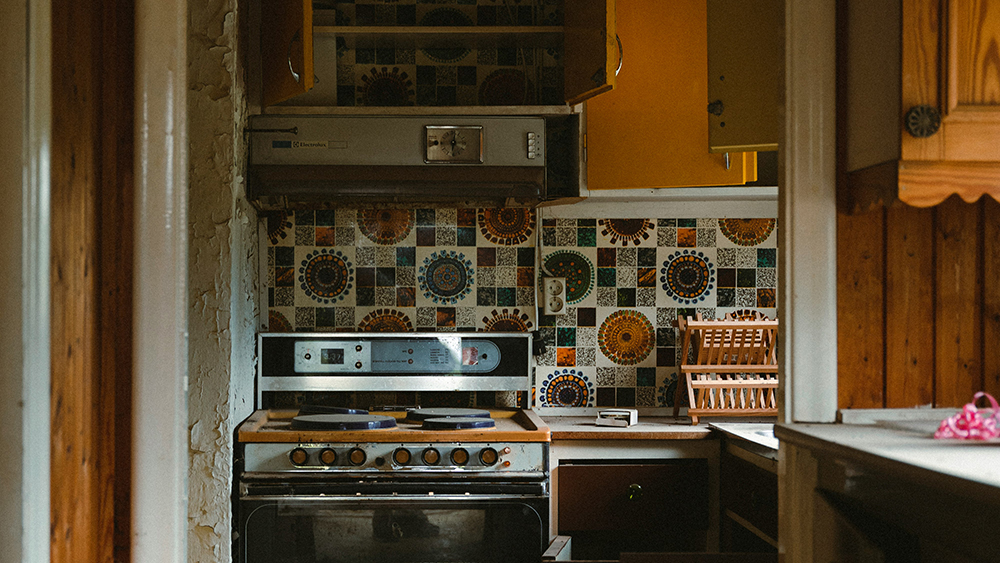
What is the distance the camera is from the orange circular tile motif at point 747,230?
2.78 metres

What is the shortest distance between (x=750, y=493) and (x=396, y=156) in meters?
1.58

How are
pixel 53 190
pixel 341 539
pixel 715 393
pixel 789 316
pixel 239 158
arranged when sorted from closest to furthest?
pixel 53 190
pixel 789 316
pixel 341 539
pixel 239 158
pixel 715 393

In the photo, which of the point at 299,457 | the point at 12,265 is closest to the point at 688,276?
the point at 299,457

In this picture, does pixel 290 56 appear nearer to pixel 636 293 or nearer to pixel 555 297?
pixel 555 297

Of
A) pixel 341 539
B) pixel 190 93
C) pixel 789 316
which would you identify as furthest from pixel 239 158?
pixel 789 316

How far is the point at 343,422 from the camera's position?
2.24m

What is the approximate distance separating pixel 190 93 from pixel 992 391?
7.42 feet

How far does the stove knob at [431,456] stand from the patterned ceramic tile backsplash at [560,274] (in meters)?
0.59

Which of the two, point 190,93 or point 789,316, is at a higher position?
point 190,93

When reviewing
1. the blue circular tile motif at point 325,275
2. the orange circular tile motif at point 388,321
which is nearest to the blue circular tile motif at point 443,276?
the orange circular tile motif at point 388,321

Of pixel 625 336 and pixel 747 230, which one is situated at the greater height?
pixel 747 230

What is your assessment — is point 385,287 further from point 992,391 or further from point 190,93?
point 992,391

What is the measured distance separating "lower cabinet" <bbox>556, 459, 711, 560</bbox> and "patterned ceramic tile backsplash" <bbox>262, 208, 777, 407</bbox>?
514 mm

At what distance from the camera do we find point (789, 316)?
1279 millimetres
